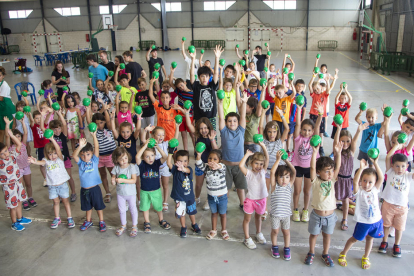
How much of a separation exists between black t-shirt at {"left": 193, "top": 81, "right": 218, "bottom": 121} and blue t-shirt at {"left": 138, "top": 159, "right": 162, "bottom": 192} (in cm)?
171

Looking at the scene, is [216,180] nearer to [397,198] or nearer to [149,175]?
[149,175]

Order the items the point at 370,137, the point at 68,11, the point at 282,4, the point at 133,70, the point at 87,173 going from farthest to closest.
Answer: the point at 68,11 < the point at 282,4 < the point at 133,70 < the point at 370,137 < the point at 87,173

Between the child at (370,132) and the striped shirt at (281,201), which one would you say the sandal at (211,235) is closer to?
the striped shirt at (281,201)

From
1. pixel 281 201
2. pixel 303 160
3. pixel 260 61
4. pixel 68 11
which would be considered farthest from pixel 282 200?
pixel 68 11

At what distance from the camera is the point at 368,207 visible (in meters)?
3.41

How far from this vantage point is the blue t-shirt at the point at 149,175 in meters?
4.09

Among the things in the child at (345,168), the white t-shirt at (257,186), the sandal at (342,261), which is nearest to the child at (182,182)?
the white t-shirt at (257,186)

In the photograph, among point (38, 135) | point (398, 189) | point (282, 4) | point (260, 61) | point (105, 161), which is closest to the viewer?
point (398, 189)

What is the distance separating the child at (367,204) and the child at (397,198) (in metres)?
0.27

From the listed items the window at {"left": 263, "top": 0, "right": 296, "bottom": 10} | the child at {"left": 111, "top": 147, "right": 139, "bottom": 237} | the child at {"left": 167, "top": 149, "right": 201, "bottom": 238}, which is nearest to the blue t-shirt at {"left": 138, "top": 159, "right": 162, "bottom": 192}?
the child at {"left": 111, "top": 147, "right": 139, "bottom": 237}

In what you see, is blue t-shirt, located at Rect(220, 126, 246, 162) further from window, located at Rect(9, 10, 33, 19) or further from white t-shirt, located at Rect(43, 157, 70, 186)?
window, located at Rect(9, 10, 33, 19)

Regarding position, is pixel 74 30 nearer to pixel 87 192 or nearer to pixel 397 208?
pixel 87 192

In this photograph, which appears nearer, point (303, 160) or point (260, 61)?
point (303, 160)

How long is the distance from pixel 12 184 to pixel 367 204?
4.47 meters
